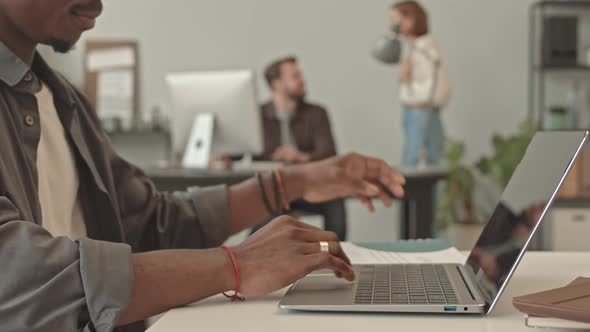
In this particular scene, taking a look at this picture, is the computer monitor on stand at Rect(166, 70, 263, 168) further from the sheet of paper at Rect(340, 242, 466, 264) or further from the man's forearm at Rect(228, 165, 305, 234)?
the sheet of paper at Rect(340, 242, 466, 264)

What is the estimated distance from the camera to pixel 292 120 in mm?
4312

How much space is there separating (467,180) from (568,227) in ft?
2.05

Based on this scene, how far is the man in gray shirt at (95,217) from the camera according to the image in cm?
78

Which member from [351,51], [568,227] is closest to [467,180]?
[568,227]

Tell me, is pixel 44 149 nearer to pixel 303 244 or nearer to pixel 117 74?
pixel 303 244

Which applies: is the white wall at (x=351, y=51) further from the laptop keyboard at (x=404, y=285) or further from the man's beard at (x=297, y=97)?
the laptop keyboard at (x=404, y=285)

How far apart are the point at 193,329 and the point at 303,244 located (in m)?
0.18

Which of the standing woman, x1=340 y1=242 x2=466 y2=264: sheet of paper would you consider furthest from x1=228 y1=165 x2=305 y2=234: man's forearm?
the standing woman

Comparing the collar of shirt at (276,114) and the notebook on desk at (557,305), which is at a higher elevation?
the notebook on desk at (557,305)

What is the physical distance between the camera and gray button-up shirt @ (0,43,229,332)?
2.55 ft

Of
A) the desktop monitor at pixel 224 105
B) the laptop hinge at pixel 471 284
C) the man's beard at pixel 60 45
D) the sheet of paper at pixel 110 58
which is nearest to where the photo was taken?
the laptop hinge at pixel 471 284

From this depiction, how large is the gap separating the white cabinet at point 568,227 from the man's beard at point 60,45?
12.5 feet

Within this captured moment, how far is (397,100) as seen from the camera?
4914 mm

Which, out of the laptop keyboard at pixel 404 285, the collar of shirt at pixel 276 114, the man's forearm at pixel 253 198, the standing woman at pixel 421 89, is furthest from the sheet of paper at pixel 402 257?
the collar of shirt at pixel 276 114
